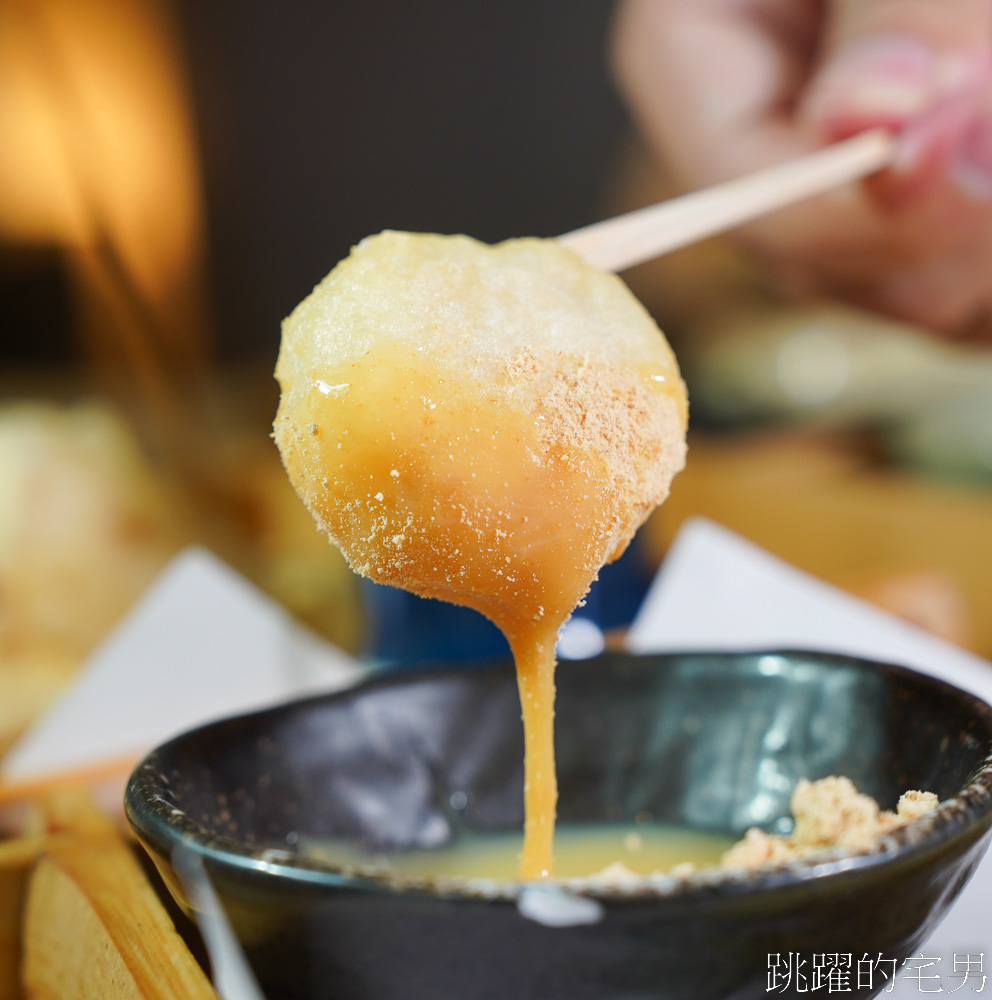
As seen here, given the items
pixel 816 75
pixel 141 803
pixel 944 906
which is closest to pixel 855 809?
pixel 944 906

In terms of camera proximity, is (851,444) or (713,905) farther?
(851,444)

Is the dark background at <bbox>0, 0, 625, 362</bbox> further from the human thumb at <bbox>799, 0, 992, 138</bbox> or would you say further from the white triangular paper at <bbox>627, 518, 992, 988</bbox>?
the white triangular paper at <bbox>627, 518, 992, 988</bbox>

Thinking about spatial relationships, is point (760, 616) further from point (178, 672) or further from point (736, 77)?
point (736, 77)

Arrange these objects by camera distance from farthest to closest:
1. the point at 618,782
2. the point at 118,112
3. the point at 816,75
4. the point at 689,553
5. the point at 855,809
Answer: the point at 118,112, the point at 816,75, the point at 689,553, the point at 618,782, the point at 855,809

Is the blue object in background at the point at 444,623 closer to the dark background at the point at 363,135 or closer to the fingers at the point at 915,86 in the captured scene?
the fingers at the point at 915,86

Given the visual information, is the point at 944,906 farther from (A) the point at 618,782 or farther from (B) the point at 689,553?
(B) the point at 689,553

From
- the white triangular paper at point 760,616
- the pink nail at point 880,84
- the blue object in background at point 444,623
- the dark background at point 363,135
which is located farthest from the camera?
the dark background at point 363,135

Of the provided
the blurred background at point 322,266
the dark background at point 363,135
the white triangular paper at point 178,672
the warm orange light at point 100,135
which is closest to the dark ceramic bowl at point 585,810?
the white triangular paper at point 178,672
